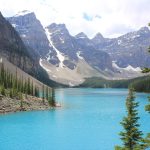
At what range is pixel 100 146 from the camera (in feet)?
242

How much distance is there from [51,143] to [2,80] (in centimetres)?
9085

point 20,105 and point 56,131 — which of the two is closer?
point 56,131

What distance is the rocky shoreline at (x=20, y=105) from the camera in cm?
13000

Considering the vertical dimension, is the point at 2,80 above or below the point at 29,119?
above

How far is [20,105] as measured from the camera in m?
136

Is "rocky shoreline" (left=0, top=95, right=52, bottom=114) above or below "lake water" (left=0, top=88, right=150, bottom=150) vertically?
above

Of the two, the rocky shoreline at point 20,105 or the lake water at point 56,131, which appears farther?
the rocky shoreline at point 20,105

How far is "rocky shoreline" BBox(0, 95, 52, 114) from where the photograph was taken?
5118 inches

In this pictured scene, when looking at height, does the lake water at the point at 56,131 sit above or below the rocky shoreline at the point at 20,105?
below

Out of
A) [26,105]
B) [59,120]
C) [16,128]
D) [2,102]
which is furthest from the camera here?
[26,105]

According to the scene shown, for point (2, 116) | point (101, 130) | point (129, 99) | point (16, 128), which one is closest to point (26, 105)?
point (2, 116)

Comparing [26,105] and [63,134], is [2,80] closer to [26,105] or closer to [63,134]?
[26,105]

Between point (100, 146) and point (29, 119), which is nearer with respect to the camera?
point (100, 146)

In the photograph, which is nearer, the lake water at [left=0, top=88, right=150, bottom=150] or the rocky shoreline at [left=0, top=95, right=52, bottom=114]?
the lake water at [left=0, top=88, right=150, bottom=150]
